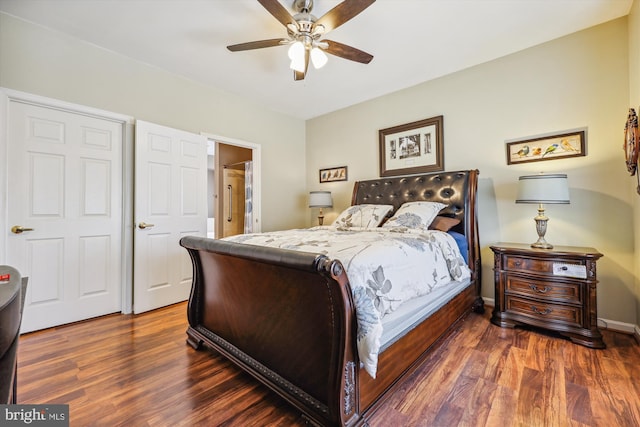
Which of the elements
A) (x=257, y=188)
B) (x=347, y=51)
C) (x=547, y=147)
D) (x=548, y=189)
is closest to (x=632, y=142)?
(x=548, y=189)

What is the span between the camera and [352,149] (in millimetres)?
4094

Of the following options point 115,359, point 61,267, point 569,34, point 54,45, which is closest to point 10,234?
point 61,267

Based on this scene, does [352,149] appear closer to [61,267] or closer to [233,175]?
[233,175]

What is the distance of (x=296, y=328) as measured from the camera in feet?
4.47

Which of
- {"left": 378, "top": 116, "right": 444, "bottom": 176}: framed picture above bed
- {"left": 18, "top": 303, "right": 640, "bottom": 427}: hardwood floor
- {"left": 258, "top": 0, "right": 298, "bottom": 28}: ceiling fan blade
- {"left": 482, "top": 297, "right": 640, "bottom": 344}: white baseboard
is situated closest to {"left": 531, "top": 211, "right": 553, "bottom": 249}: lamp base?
{"left": 18, "top": 303, "right": 640, "bottom": 427}: hardwood floor

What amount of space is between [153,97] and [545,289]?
4.23 meters

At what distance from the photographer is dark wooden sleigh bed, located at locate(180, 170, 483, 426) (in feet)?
3.78

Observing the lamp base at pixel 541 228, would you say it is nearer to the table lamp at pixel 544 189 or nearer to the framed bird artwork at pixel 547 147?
the table lamp at pixel 544 189

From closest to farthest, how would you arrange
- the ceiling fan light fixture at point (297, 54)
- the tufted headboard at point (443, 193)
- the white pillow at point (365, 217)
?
1. the ceiling fan light fixture at point (297, 54)
2. the tufted headboard at point (443, 193)
3. the white pillow at point (365, 217)

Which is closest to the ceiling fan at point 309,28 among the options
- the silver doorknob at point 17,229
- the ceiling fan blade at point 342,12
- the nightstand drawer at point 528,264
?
the ceiling fan blade at point 342,12

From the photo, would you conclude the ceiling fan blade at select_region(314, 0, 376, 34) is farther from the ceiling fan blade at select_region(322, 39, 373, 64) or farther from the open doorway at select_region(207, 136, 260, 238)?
the open doorway at select_region(207, 136, 260, 238)

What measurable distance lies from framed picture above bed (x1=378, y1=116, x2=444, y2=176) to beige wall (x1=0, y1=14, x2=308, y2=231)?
5.27 feet

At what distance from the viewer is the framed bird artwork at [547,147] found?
95.1 inches

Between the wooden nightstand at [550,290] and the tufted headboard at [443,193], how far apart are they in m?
0.36
